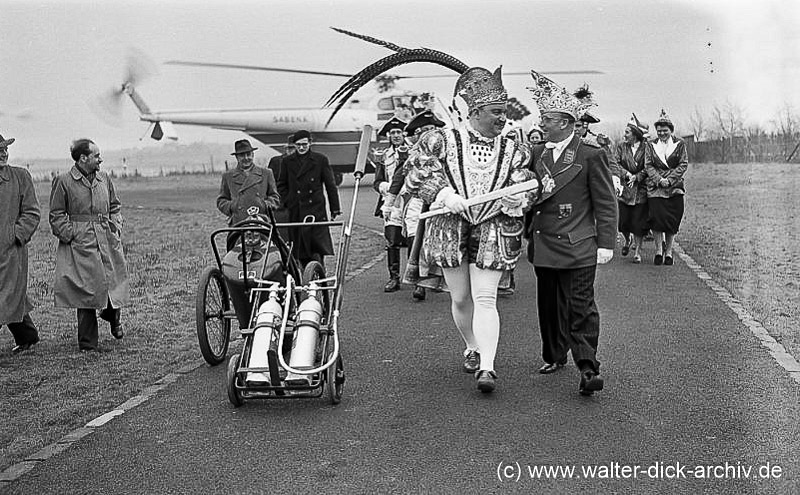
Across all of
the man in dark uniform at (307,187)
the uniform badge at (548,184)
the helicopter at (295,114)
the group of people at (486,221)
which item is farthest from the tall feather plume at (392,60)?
the uniform badge at (548,184)

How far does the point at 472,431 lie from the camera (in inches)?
204

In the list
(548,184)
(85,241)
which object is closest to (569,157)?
(548,184)

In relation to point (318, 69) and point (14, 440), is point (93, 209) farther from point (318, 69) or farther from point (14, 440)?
point (318, 69)

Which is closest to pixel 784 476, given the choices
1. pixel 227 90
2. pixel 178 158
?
pixel 227 90

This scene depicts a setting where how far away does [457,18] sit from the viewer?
6.71 meters

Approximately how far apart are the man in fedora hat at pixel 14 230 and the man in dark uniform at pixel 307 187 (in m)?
2.68

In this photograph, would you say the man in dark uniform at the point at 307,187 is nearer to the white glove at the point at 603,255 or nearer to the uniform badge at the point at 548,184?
the uniform badge at the point at 548,184

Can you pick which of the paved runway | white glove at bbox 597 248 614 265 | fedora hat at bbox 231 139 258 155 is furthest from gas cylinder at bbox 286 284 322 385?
fedora hat at bbox 231 139 258 155

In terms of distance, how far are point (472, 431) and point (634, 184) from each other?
778 centimetres

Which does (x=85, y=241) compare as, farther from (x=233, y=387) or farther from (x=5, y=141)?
(x=233, y=387)

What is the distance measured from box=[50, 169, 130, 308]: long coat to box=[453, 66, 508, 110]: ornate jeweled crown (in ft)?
10.4

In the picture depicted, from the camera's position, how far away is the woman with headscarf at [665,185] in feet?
38.7

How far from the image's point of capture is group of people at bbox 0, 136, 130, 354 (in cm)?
733

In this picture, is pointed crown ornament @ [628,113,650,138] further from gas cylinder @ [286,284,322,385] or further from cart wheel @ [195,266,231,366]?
gas cylinder @ [286,284,322,385]
